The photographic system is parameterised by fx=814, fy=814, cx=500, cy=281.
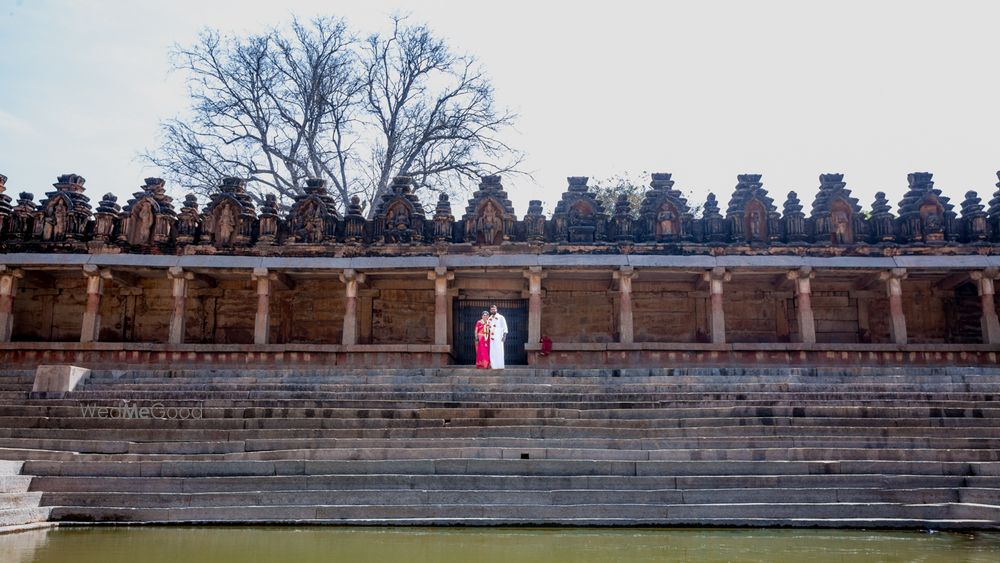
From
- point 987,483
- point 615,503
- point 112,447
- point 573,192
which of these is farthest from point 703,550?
point 573,192

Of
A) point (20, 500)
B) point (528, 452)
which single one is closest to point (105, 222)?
point (20, 500)

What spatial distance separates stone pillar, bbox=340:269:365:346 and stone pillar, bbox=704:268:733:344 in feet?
26.5

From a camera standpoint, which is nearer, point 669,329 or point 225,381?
point 225,381

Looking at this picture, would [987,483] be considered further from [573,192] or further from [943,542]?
[573,192]

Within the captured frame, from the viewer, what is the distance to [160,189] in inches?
785

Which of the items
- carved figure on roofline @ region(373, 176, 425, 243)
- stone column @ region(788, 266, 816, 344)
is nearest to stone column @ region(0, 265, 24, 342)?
carved figure on roofline @ region(373, 176, 425, 243)

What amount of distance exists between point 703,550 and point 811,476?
2.46 meters

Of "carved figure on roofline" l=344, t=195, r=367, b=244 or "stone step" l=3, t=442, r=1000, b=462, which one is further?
"carved figure on roofline" l=344, t=195, r=367, b=244

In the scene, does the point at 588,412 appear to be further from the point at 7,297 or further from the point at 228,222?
the point at 7,297

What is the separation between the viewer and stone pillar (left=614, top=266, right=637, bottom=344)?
1822cm

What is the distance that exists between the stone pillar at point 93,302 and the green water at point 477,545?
11.7 meters

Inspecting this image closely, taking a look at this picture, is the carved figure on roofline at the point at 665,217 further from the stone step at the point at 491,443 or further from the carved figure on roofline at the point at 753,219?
the stone step at the point at 491,443

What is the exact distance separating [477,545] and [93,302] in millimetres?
14887

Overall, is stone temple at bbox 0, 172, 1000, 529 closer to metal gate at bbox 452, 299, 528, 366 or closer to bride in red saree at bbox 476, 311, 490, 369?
metal gate at bbox 452, 299, 528, 366
